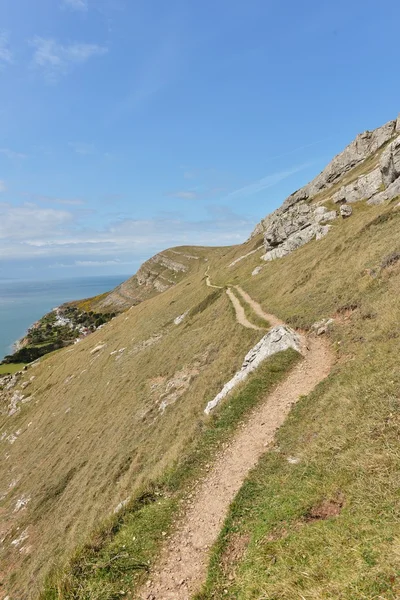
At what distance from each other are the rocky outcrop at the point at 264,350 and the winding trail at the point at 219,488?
1746 millimetres

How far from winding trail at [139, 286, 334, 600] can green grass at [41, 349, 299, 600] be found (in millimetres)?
597

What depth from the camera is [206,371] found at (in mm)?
30797

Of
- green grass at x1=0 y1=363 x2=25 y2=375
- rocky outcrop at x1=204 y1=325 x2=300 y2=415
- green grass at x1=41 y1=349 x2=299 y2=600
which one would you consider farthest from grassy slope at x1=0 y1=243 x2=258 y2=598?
green grass at x1=0 y1=363 x2=25 y2=375

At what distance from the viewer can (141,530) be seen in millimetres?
11773

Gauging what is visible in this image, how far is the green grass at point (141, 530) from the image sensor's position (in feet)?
32.0

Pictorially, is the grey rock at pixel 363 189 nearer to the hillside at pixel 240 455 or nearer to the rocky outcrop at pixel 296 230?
the hillside at pixel 240 455

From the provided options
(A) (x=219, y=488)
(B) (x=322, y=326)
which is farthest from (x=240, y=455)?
(B) (x=322, y=326)

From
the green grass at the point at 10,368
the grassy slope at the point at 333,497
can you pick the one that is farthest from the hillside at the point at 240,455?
the green grass at the point at 10,368

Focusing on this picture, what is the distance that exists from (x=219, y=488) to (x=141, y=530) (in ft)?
11.7

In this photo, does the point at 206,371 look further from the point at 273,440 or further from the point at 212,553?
the point at 212,553

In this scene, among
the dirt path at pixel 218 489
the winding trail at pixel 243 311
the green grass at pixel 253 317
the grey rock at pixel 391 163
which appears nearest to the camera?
the dirt path at pixel 218 489

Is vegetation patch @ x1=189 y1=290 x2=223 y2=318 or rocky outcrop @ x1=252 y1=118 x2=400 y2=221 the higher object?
rocky outcrop @ x1=252 y1=118 x2=400 y2=221

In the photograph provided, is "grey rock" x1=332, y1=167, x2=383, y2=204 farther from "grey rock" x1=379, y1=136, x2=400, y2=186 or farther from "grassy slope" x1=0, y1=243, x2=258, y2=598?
"grassy slope" x1=0, y1=243, x2=258, y2=598

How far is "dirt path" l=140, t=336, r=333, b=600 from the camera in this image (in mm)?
9556
